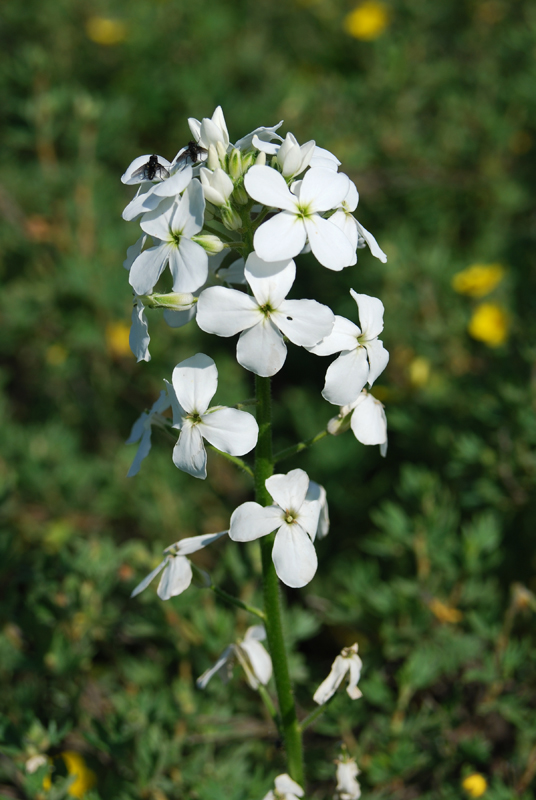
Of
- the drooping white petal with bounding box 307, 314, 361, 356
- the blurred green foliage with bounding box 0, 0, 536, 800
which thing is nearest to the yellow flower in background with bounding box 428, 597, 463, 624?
the blurred green foliage with bounding box 0, 0, 536, 800

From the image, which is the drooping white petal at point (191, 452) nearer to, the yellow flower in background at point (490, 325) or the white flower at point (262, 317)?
the white flower at point (262, 317)

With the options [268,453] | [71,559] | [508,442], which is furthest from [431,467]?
Answer: [268,453]

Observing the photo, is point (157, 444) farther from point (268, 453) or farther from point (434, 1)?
point (434, 1)

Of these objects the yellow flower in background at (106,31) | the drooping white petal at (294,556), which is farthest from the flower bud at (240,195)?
the yellow flower in background at (106,31)

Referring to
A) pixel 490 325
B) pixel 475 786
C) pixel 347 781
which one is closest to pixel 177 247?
pixel 347 781

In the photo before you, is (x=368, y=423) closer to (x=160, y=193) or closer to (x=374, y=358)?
(x=374, y=358)
